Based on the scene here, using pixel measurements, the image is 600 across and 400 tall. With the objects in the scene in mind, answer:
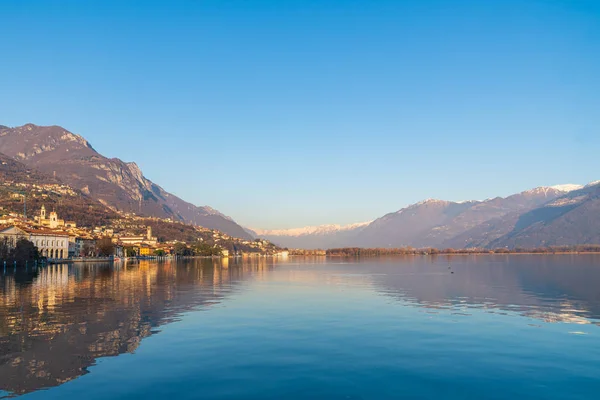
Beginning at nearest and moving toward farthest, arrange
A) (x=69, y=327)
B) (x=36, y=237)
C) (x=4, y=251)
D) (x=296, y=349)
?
(x=296, y=349)
(x=69, y=327)
(x=4, y=251)
(x=36, y=237)

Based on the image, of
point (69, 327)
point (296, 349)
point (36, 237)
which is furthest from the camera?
point (36, 237)

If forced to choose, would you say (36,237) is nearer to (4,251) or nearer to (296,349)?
(4,251)

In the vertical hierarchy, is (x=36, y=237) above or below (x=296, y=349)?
above

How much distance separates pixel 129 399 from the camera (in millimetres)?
17766

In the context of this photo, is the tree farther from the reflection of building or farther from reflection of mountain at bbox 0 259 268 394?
reflection of mountain at bbox 0 259 268 394

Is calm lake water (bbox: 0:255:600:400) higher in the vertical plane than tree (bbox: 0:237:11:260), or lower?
lower

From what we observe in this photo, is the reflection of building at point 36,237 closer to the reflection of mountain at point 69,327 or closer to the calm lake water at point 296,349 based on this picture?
the reflection of mountain at point 69,327

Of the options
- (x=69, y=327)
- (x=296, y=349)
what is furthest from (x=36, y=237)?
(x=296, y=349)

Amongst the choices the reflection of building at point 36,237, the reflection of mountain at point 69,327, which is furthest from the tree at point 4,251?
the reflection of mountain at point 69,327

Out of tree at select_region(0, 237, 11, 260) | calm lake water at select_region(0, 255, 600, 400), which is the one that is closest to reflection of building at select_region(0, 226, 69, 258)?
tree at select_region(0, 237, 11, 260)

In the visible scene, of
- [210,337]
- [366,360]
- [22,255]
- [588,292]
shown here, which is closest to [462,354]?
[366,360]

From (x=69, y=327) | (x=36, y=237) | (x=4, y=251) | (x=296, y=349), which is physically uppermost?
(x=36, y=237)

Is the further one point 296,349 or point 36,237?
point 36,237

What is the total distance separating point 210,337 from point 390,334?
12416 mm
